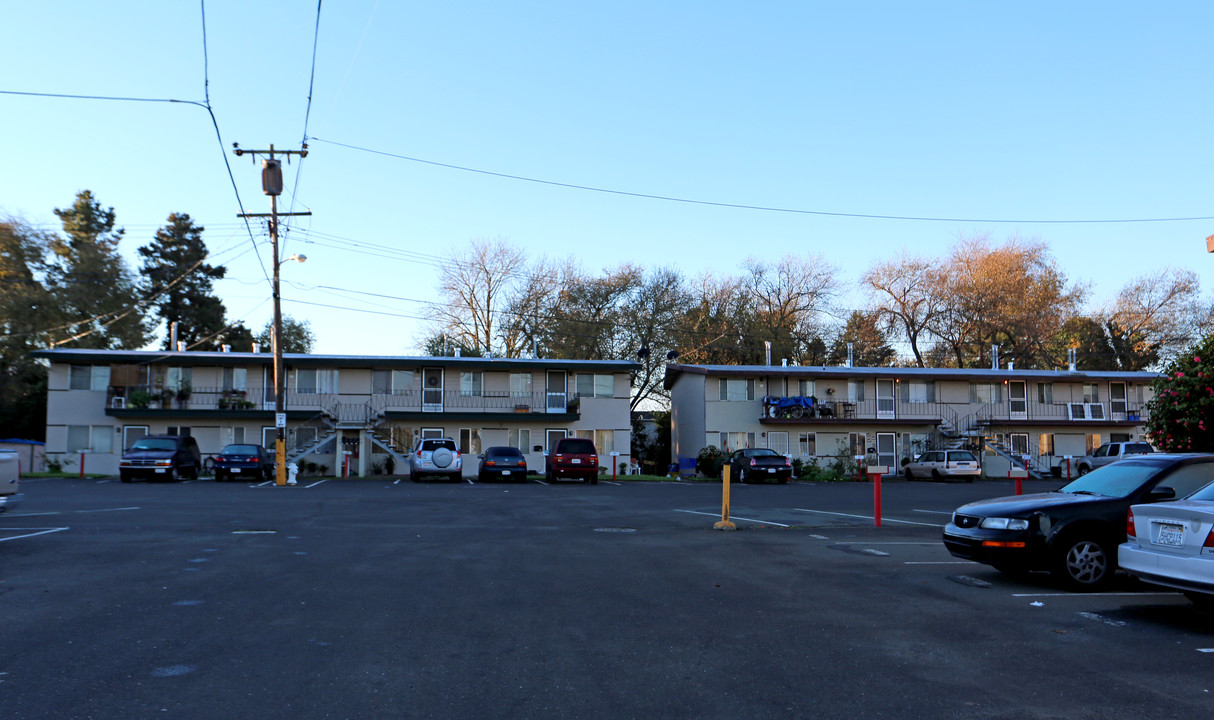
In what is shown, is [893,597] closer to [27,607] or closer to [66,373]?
[27,607]

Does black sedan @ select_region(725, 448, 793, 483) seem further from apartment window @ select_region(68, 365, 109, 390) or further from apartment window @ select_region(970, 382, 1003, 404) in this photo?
apartment window @ select_region(68, 365, 109, 390)

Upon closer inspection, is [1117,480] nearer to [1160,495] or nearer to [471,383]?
[1160,495]

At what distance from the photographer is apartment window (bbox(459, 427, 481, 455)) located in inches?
1662

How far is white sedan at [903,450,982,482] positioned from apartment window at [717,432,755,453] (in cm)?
826

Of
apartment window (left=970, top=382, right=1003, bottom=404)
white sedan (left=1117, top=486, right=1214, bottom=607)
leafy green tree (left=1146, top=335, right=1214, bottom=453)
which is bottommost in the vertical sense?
white sedan (left=1117, top=486, right=1214, bottom=607)

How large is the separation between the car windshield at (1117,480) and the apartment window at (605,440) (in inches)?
1318

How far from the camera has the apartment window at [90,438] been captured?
39.4 m

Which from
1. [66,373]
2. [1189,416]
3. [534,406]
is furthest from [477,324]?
[1189,416]

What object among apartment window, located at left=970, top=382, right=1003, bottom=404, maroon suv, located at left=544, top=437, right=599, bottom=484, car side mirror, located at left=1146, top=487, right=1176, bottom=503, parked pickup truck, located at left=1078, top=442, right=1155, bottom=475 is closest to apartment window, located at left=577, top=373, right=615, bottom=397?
maroon suv, located at left=544, top=437, right=599, bottom=484

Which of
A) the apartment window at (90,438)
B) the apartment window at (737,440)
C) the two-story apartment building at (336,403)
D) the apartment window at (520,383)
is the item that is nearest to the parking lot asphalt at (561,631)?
the two-story apartment building at (336,403)

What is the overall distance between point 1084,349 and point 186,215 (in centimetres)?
6459

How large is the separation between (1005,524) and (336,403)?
119 feet

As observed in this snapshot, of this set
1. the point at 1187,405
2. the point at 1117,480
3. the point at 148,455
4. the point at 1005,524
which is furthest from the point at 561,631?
the point at 148,455

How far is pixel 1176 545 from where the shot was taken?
7320 millimetres
